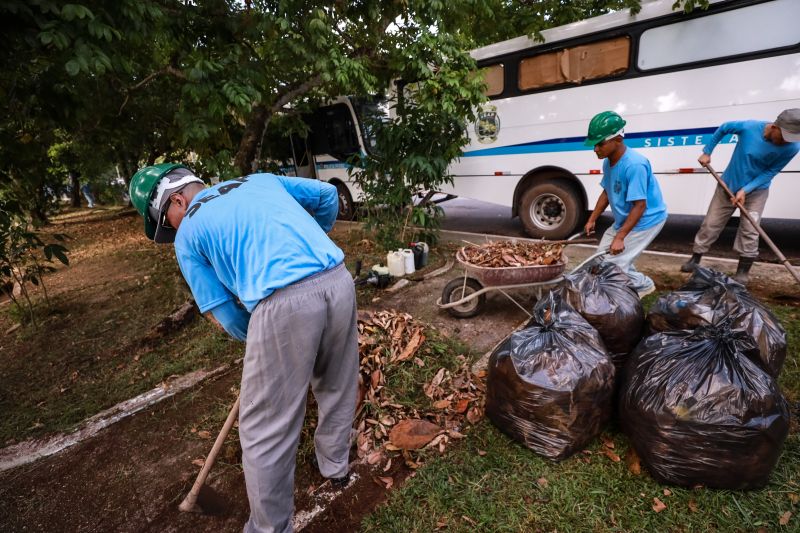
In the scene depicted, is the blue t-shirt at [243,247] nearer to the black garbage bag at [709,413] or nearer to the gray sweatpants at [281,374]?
Result: the gray sweatpants at [281,374]

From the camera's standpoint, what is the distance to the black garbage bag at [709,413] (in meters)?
1.74

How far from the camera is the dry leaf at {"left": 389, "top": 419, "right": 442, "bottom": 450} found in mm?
2385

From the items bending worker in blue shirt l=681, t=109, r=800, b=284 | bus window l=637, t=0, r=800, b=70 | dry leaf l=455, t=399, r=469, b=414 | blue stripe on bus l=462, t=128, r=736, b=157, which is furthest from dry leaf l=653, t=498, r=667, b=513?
bus window l=637, t=0, r=800, b=70

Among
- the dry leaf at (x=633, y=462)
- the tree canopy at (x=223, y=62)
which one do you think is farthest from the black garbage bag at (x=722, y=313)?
the tree canopy at (x=223, y=62)

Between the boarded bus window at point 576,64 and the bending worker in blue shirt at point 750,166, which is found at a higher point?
the boarded bus window at point 576,64

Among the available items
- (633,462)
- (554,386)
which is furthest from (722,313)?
(554,386)

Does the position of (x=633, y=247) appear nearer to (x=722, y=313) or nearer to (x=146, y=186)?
(x=722, y=313)

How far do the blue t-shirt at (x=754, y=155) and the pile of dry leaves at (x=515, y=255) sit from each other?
1989 mm

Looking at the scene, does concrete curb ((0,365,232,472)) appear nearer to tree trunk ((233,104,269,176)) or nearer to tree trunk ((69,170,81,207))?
tree trunk ((233,104,269,176))

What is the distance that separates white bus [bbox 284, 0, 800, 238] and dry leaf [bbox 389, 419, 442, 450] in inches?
195

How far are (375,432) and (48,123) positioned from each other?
12.8 ft

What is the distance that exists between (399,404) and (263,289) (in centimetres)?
144

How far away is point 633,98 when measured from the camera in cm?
546

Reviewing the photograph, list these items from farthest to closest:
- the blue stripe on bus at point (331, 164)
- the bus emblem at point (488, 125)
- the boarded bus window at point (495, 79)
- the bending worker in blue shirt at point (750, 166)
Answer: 1. the blue stripe on bus at point (331, 164)
2. the bus emblem at point (488, 125)
3. the boarded bus window at point (495, 79)
4. the bending worker in blue shirt at point (750, 166)
